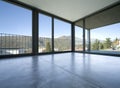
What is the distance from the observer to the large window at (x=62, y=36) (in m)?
6.37

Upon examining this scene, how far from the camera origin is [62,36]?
696 centimetres

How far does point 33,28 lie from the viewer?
505 centimetres

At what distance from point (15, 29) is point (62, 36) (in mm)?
3175

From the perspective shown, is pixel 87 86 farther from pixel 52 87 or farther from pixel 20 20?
pixel 20 20

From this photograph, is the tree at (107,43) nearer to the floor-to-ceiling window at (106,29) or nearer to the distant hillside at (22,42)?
the floor-to-ceiling window at (106,29)

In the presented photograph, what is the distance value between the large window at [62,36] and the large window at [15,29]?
5.87ft

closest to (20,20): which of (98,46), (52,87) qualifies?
(52,87)

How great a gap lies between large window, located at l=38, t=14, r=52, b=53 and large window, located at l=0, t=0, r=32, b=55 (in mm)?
688

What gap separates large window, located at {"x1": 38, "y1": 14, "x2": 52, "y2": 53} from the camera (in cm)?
563

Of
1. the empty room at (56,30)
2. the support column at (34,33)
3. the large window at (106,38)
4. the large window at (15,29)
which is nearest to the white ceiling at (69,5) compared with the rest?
the empty room at (56,30)

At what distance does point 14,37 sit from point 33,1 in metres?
1.89

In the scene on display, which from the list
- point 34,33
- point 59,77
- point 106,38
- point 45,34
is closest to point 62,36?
point 45,34

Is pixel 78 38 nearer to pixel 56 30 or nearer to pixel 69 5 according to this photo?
pixel 56 30

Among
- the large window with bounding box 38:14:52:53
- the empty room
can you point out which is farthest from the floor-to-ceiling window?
the large window with bounding box 38:14:52:53
